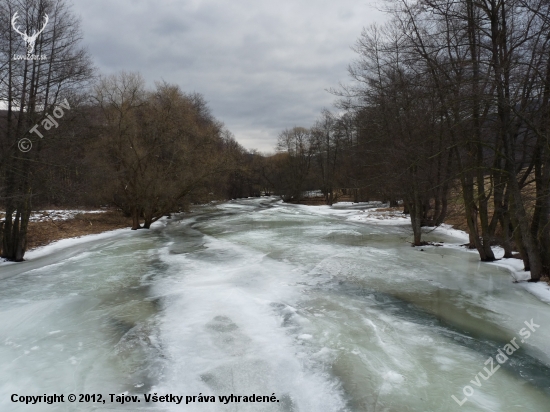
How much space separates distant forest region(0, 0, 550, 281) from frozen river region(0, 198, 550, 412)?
2286 mm

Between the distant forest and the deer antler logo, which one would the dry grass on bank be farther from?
the deer antler logo

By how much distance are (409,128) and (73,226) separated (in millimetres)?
19183

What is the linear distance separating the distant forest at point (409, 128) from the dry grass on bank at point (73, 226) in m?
1.65

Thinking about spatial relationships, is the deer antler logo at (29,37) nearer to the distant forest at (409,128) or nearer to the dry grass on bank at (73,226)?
the distant forest at (409,128)

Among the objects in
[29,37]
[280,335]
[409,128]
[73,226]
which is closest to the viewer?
[280,335]

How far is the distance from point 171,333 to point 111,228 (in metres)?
17.6

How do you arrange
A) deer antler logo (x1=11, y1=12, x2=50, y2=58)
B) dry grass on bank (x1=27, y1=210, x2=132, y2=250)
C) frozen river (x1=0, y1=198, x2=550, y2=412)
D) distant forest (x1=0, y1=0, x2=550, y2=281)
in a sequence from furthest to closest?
dry grass on bank (x1=27, y1=210, x2=132, y2=250)
deer antler logo (x1=11, y1=12, x2=50, y2=58)
distant forest (x1=0, y1=0, x2=550, y2=281)
frozen river (x1=0, y1=198, x2=550, y2=412)

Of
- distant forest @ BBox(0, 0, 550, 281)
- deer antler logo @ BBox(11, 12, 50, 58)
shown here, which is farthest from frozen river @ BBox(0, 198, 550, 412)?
deer antler logo @ BBox(11, 12, 50, 58)

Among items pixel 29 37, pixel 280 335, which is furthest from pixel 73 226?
pixel 280 335

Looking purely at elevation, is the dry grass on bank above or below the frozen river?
below

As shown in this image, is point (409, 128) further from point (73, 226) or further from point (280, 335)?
point (73, 226)

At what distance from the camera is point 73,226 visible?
65.4 feet

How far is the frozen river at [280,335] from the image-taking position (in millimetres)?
4062

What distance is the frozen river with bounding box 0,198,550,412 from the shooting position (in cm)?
406
